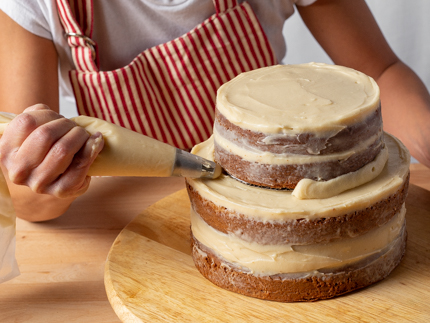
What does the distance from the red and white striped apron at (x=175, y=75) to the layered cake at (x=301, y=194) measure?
55 cm

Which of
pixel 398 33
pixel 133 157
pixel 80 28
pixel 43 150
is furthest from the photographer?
pixel 398 33

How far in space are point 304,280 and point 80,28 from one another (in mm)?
909

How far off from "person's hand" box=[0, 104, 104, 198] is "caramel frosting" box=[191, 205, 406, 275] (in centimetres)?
29

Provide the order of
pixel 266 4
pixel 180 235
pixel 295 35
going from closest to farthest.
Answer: pixel 180 235 < pixel 266 4 < pixel 295 35

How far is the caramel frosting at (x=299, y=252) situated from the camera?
2.95 ft

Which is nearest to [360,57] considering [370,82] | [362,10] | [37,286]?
[362,10]

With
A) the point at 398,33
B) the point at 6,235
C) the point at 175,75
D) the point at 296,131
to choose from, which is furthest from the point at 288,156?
the point at 398,33

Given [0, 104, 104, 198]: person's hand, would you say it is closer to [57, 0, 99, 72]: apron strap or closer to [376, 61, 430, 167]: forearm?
[57, 0, 99, 72]: apron strap

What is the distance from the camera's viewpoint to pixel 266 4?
1.58m

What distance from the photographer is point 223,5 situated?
1.49 metres

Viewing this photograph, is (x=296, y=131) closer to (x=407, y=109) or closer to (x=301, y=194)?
(x=301, y=194)

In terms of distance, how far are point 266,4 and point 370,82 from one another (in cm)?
69

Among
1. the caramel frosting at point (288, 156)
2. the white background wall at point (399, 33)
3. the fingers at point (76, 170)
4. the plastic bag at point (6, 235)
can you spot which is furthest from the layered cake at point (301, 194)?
the white background wall at point (399, 33)

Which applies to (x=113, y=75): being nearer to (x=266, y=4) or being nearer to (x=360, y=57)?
(x=266, y=4)
